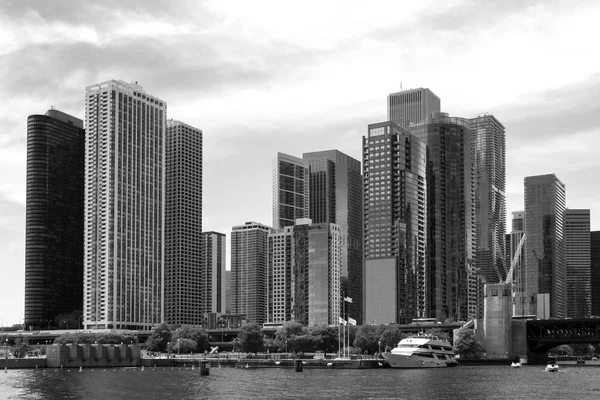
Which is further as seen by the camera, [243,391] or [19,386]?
[19,386]

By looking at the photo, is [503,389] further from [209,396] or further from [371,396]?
[209,396]

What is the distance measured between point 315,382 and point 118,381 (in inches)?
1705

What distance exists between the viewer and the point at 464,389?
6614 inches

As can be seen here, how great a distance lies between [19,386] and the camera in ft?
589

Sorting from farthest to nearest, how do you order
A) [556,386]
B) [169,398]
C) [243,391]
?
[556,386]
[243,391]
[169,398]

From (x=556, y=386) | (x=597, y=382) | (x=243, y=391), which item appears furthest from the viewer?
(x=597, y=382)

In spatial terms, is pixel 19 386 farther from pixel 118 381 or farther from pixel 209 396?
Answer: pixel 209 396

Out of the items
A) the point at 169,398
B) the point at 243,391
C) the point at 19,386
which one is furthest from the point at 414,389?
the point at 19,386

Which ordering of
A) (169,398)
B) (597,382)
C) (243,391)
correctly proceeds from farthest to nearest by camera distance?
(597,382), (243,391), (169,398)

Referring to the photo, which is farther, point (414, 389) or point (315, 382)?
point (315, 382)

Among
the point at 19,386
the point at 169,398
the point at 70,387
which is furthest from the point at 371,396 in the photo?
the point at 19,386

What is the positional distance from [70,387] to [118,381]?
2276 centimetres

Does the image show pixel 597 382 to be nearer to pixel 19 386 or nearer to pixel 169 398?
pixel 169 398

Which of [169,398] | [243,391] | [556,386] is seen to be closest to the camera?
[169,398]
